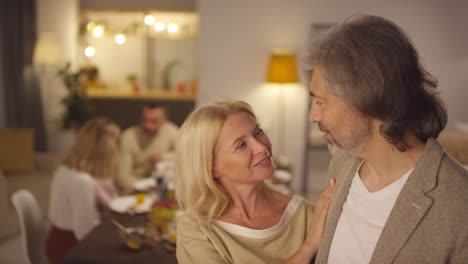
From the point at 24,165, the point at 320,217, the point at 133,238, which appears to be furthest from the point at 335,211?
the point at 24,165

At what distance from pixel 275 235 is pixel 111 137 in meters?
1.85

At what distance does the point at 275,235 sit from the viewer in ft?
4.78

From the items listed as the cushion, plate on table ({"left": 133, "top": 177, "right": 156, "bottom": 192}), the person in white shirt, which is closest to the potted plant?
the cushion

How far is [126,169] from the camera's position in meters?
4.11

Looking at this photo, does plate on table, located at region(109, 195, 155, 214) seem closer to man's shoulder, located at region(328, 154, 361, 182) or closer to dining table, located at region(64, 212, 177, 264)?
dining table, located at region(64, 212, 177, 264)

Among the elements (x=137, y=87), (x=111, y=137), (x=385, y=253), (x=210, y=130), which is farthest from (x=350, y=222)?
(x=137, y=87)

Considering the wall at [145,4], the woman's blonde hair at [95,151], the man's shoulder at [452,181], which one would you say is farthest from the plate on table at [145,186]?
the wall at [145,4]

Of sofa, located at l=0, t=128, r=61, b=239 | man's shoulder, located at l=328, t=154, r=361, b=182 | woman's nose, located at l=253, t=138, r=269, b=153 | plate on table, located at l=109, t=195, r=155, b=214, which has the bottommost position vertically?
sofa, located at l=0, t=128, r=61, b=239

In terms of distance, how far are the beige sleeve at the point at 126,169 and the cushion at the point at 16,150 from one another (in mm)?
1202

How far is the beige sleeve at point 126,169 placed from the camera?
4.07 metres

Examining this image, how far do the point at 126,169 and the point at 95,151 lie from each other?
1168 mm

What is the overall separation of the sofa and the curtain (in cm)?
139

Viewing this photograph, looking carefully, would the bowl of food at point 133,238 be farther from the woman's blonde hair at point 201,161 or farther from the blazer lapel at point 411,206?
the blazer lapel at point 411,206

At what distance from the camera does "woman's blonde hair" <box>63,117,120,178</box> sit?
292 centimetres
